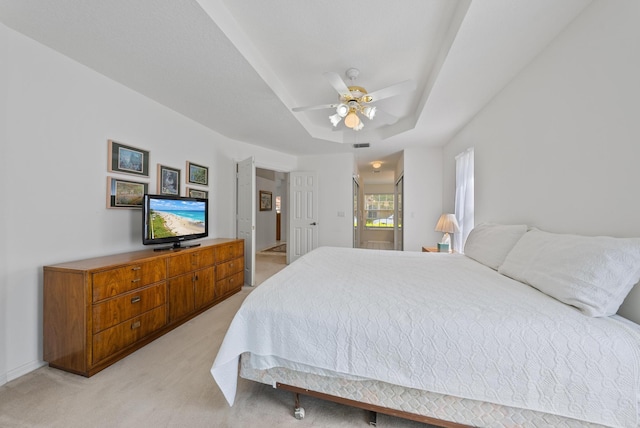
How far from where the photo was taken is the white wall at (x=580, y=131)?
128 centimetres

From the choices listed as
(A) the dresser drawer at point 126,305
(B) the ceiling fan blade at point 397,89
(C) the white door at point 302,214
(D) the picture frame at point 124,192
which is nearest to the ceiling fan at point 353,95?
(B) the ceiling fan blade at point 397,89

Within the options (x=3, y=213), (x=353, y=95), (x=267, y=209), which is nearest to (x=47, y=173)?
(x=3, y=213)

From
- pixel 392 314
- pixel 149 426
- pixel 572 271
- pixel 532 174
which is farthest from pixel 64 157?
pixel 532 174

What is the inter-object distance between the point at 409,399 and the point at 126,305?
2.19 m

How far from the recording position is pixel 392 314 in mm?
1203

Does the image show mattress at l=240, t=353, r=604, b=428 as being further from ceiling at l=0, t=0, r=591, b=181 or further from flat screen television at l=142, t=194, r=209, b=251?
ceiling at l=0, t=0, r=591, b=181

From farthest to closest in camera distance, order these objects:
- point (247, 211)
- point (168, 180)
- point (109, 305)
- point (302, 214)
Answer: point (302, 214)
point (247, 211)
point (168, 180)
point (109, 305)

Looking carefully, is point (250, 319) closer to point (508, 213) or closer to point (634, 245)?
point (634, 245)

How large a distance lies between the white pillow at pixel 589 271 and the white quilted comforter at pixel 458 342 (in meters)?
0.07

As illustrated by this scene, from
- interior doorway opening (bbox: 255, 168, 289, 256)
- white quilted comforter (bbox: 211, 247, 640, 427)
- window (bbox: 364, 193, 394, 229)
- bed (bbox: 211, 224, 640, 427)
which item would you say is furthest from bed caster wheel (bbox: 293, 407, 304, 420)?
window (bbox: 364, 193, 394, 229)

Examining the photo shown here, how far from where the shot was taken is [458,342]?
3.53 feet

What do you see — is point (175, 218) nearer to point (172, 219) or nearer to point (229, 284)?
point (172, 219)

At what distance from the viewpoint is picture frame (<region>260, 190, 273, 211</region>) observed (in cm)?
745

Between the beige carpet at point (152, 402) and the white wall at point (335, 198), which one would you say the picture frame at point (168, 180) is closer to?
the beige carpet at point (152, 402)
